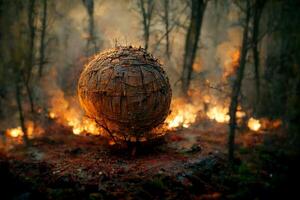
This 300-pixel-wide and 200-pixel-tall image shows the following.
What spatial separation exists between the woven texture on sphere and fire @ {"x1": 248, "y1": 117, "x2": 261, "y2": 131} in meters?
7.34

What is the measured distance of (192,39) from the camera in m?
20.7

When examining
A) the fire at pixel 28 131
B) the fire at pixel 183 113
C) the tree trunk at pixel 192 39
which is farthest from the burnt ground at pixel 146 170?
the tree trunk at pixel 192 39

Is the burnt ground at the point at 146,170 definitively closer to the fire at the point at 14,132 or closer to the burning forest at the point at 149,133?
the burning forest at the point at 149,133

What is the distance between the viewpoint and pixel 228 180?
1102cm

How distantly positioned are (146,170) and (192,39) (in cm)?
1127

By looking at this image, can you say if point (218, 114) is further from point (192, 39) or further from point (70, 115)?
point (70, 115)

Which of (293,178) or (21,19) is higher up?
(21,19)

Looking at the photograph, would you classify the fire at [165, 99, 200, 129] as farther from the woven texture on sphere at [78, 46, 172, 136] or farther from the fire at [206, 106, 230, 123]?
the woven texture on sphere at [78, 46, 172, 136]

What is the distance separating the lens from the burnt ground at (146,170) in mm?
9516

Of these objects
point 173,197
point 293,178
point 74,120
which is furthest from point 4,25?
point 293,178

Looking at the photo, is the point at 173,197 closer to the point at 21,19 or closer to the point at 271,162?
the point at 271,162

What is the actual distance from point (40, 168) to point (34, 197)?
9.90ft

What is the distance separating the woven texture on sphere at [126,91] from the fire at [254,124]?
7340 millimetres

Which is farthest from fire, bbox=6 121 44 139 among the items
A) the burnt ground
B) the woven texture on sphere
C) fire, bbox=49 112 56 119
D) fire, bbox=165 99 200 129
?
fire, bbox=165 99 200 129
